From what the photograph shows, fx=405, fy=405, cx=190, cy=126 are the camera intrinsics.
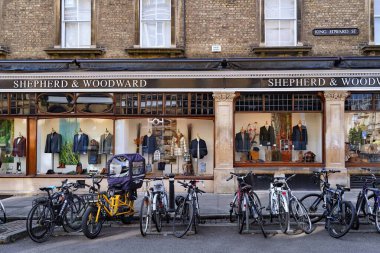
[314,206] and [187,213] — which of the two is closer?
[187,213]

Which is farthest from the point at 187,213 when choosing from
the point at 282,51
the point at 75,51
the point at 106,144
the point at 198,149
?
the point at 75,51

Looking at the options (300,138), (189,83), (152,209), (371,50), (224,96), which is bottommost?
(152,209)

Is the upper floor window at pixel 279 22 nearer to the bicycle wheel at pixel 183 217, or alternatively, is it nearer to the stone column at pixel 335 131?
the stone column at pixel 335 131

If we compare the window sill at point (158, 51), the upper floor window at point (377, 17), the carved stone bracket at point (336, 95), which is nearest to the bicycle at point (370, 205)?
the carved stone bracket at point (336, 95)

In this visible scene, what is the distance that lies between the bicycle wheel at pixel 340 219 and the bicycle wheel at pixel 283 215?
81 centimetres

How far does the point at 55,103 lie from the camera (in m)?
13.3

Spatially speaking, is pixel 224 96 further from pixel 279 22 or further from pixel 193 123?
pixel 279 22

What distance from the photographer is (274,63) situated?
41.4ft

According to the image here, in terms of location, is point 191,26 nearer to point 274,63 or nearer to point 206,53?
point 206,53

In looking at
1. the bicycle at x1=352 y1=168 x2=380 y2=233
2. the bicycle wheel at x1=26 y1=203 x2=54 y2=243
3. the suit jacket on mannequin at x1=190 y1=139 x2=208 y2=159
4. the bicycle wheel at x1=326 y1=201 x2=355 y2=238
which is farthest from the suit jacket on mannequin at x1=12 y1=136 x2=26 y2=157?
the bicycle at x1=352 y1=168 x2=380 y2=233

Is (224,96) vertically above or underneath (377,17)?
underneath

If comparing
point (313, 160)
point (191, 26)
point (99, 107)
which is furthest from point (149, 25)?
point (313, 160)

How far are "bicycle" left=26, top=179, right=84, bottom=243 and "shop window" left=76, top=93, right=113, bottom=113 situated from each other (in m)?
5.03

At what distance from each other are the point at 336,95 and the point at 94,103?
7708mm
